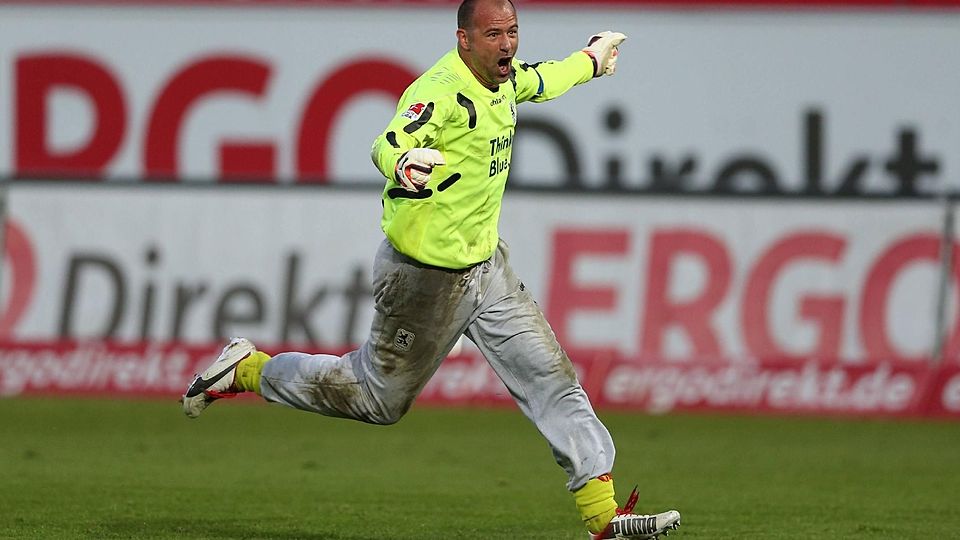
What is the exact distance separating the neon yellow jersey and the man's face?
65 mm

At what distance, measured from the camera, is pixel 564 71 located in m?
9.41

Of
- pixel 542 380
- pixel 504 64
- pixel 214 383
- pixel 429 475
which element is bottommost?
pixel 429 475

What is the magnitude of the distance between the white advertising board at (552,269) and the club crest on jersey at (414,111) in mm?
12160

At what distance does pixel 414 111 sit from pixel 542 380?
1.58 meters

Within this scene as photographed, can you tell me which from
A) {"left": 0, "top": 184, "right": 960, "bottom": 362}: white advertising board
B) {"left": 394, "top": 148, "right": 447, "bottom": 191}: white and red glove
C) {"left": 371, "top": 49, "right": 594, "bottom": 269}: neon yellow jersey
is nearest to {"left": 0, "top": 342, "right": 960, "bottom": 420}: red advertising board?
{"left": 0, "top": 184, "right": 960, "bottom": 362}: white advertising board

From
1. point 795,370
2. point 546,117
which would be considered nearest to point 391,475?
point 795,370

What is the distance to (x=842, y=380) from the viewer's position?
62.1 ft

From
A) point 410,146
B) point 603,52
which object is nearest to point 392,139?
point 410,146

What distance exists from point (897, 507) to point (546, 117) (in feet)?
35.4

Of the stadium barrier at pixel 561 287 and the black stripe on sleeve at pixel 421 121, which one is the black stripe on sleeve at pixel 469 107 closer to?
the black stripe on sleeve at pixel 421 121

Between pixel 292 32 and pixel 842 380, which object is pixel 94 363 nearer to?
pixel 292 32

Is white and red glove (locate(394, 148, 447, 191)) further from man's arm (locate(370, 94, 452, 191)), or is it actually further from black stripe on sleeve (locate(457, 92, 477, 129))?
Result: black stripe on sleeve (locate(457, 92, 477, 129))

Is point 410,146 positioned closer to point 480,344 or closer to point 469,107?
point 469,107

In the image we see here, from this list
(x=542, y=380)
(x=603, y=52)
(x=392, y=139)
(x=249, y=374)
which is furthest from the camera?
(x=603, y=52)
